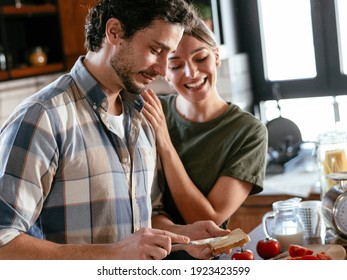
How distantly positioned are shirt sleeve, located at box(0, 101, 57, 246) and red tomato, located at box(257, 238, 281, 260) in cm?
35

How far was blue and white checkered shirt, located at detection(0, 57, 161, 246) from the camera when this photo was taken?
0.78 meters

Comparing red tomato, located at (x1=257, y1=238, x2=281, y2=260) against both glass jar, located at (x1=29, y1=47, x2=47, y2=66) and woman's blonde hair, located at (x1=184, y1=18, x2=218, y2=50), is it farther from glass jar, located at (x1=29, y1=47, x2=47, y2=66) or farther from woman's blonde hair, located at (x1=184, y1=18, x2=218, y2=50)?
glass jar, located at (x1=29, y1=47, x2=47, y2=66)

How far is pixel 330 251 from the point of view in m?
0.95

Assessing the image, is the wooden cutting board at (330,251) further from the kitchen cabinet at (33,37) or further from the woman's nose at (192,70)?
the kitchen cabinet at (33,37)

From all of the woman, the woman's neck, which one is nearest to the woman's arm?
the woman

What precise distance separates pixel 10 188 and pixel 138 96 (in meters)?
0.25

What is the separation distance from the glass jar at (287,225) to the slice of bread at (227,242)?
0.51ft

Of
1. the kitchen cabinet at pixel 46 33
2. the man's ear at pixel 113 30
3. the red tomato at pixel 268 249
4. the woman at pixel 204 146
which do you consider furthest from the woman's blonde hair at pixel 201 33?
the kitchen cabinet at pixel 46 33

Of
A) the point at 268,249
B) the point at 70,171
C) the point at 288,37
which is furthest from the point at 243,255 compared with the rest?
the point at 288,37

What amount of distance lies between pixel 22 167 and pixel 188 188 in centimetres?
34

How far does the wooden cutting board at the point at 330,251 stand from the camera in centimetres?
94

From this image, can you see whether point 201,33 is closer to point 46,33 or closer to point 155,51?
point 155,51
